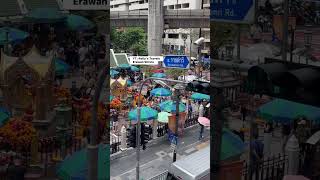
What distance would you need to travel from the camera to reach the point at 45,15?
241 inches

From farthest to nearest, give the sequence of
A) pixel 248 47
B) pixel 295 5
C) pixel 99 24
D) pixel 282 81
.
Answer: pixel 99 24 < pixel 248 47 < pixel 295 5 < pixel 282 81

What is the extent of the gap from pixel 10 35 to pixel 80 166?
A: 6.93ft

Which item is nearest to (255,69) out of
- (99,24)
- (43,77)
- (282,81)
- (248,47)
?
(282,81)

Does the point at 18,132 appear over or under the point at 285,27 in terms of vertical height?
under

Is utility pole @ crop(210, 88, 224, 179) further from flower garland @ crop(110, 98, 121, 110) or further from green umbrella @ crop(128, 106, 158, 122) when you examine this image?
flower garland @ crop(110, 98, 121, 110)

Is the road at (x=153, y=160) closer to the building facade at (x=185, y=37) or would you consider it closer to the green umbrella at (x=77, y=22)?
the green umbrella at (x=77, y=22)

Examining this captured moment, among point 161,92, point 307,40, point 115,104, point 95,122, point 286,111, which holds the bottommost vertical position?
point 115,104

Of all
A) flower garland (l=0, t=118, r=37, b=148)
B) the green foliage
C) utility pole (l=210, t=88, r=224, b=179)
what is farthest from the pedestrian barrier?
the green foliage

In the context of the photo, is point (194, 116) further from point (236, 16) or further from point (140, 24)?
point (140, 24)

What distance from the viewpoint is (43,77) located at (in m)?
6.29

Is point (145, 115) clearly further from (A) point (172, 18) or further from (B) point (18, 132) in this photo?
(A) point (172, 18)

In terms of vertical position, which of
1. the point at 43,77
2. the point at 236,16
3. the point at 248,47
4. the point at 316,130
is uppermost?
the point at 236,16

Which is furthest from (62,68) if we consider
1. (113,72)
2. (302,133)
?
(113,72)

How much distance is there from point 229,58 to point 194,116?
18.7m
